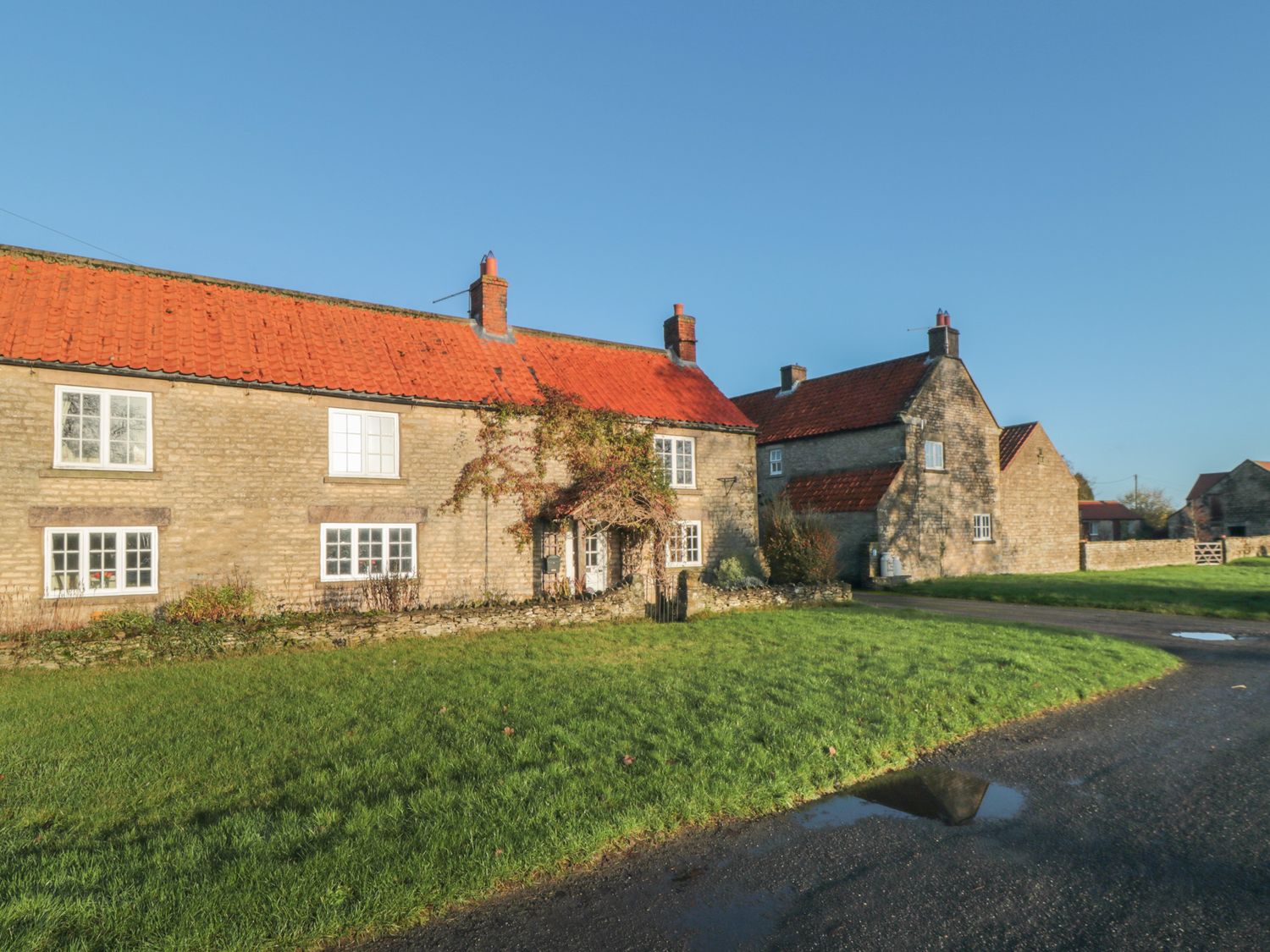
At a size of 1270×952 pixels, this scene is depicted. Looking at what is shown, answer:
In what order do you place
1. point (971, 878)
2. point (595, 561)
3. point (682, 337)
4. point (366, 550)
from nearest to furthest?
1. point (971, 878)
2. point (366, 550)
3. point (595, 561)
4. point (682, 337)

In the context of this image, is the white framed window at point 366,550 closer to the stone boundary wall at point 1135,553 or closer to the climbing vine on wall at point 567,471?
the climbing vine on wall at point 567,471

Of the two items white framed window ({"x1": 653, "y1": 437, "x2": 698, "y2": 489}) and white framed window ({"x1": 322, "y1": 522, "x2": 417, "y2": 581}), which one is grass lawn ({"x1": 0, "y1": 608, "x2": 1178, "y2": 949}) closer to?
white framed window ({"x1": 322, "y1": 522, "x2": 417, "y2": 581})

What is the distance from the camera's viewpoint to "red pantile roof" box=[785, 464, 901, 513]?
29266 millimetres

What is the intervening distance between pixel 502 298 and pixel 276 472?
9.04 meters

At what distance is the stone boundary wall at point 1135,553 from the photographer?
36.0 m

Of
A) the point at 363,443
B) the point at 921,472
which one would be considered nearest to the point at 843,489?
the point at 921,472

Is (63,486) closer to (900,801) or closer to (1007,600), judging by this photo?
(900,801)

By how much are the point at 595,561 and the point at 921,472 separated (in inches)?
611

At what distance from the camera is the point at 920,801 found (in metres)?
6.78

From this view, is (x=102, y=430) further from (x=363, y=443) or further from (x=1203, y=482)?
(x=1203, y=482)

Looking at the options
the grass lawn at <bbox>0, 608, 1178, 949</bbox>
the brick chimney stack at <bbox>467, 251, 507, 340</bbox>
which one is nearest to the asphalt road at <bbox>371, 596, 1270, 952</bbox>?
the grass lawn at <bbox>0, 608, 1178, 949</bbox>

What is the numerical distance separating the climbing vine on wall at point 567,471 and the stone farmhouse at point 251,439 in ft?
1.39

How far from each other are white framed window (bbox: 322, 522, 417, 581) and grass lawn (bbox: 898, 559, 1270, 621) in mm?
17393

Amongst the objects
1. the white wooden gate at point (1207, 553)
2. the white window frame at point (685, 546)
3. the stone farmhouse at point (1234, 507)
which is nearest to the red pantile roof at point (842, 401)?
the white window frame at point (685, 546)
